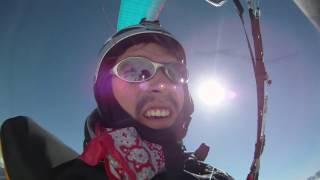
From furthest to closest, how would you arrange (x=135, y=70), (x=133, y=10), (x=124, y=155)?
1. (x=133, y=10)
2. (x=135, y=70)
3. (x=124, y=155)

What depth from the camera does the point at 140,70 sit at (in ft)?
6.73

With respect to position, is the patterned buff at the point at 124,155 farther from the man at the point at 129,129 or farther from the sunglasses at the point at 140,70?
the sunglasses at the point at 140,70

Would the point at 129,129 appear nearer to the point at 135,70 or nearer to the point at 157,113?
the point at 157,113

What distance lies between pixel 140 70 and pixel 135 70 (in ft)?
0.12

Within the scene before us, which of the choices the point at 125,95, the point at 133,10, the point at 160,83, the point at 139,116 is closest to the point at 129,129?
the point at 139,116

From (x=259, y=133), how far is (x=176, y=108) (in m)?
0.57

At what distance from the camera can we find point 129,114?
81.2 inches

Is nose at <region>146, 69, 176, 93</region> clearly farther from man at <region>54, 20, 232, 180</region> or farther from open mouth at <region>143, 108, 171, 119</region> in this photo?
open mouth at <region>143, 108, 171, 119</region>

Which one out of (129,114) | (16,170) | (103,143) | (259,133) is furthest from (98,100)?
(259,133)

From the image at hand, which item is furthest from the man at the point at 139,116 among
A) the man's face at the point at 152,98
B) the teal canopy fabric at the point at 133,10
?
the teal canopy fabric at the point at 133,10

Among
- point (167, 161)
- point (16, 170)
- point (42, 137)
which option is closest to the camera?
point (16, 170)

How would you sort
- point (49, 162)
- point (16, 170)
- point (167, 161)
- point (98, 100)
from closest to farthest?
1. point (16, 170)
2. point (49, 162)
3. point (167, 161)
4. point (98, 100)

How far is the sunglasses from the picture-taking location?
6.71 ft

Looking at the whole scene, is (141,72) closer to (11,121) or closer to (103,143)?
(103,143)
